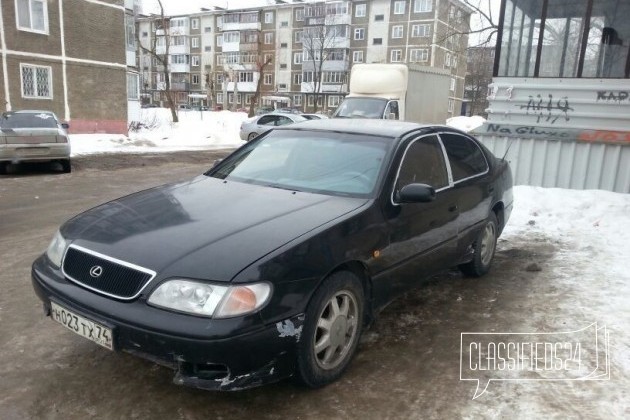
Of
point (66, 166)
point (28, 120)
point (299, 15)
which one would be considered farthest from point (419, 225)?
point (299, 15)

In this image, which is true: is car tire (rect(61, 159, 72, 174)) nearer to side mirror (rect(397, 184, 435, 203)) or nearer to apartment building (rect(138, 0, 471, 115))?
side mirror (rect(397, 184, 435, 203))

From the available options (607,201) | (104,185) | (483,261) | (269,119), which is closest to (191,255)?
(483,261)

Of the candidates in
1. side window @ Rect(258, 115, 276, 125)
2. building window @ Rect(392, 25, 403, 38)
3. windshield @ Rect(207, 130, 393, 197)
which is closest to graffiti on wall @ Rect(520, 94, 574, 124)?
windshield @ Rect(207, 130, 393, 197)

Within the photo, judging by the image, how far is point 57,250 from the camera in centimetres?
315

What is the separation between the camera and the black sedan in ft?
8.38

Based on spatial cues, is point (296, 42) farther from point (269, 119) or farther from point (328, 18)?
point (269, 119)

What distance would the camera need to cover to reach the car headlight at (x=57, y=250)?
307 cm

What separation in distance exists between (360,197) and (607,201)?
5841 mm

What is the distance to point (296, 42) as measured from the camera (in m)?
67.9

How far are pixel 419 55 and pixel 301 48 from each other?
55.2 ft

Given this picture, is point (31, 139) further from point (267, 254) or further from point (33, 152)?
point (267, 254)

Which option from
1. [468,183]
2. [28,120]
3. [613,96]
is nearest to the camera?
[468,183]

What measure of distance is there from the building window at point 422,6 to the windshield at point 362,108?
4638cm

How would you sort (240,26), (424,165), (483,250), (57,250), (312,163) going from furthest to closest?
(240,26) → (483,250) → (424,165) → (312,163) → (57,250)
